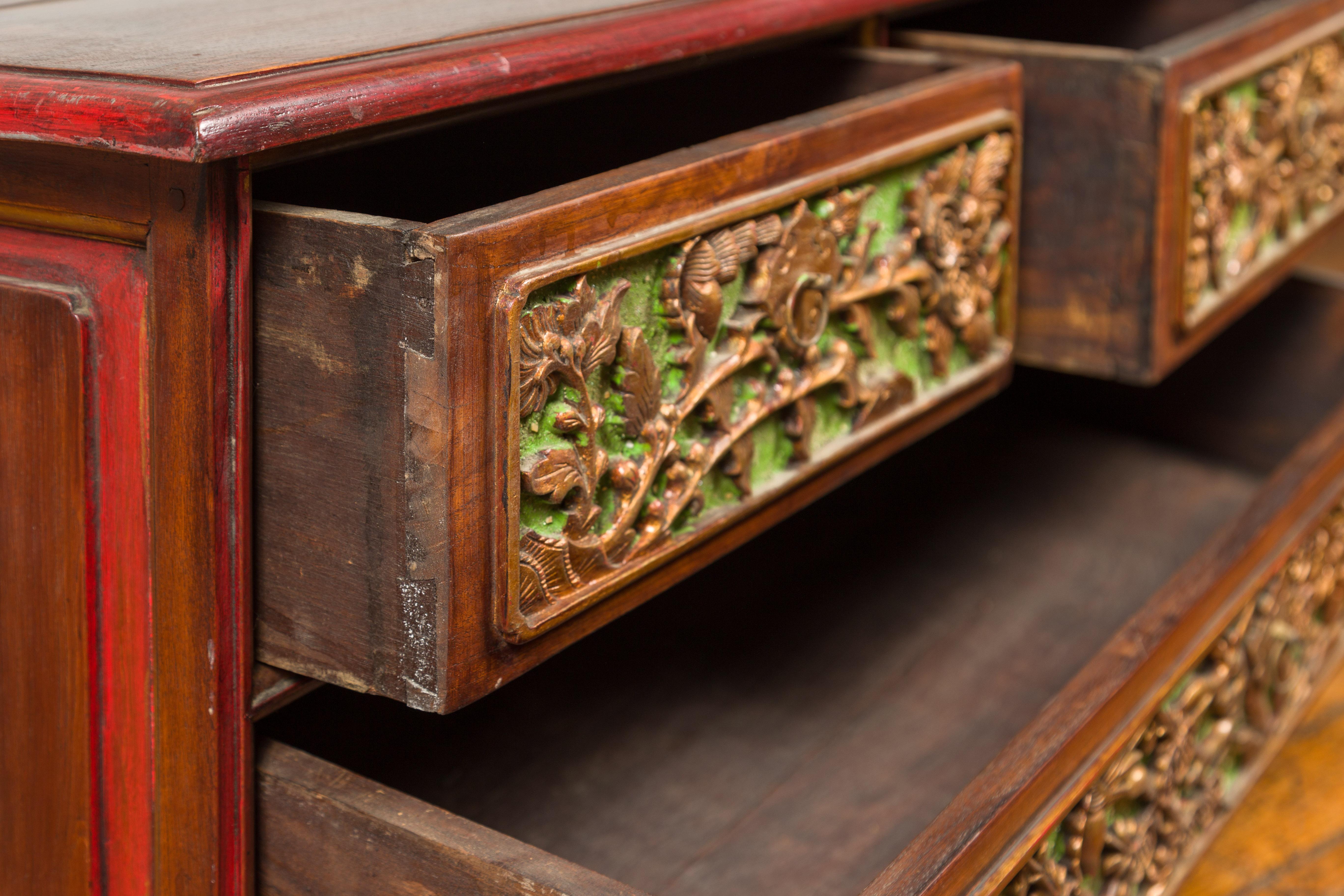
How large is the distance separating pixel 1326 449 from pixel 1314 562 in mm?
122

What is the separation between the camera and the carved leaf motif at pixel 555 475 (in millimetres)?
757

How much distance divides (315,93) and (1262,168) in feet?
3.39

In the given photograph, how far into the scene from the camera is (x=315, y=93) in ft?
2.25

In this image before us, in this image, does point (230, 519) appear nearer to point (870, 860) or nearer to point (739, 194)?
point (739, 194)

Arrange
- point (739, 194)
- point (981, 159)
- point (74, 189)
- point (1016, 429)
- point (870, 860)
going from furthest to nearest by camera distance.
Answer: point (1016, 429), point (870, 860), point (981, 159), point (739, 194), point (74, 189)

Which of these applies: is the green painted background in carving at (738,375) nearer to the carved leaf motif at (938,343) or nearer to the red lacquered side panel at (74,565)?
the carved leaf motif at (938,343)

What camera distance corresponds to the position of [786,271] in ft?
3.02

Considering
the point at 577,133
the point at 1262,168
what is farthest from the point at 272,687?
the point at 1262,168

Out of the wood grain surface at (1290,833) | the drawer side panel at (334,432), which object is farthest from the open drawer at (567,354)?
the wood grain surface at (1290,833)

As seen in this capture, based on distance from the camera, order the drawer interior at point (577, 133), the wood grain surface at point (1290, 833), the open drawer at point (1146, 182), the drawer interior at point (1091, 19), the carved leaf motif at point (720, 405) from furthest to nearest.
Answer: the drawer interior at point (1091, 19) → the wood grain surface at point (1290, 833) → the open drawer at point (1146, 182) → the drawer interior at point (577, 133) → the carved leaf motif at point (720, 405)

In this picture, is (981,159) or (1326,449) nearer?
(981,159)

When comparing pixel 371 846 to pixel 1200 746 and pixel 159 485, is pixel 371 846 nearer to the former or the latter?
pixel 159 485

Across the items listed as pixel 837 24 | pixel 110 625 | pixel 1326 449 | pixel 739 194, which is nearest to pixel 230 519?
pixel 110 625

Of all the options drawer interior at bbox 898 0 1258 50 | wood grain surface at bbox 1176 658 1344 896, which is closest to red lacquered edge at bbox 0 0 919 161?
drawer interior at bbox 898 0 1258 50
